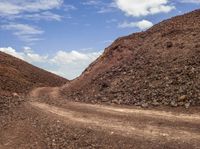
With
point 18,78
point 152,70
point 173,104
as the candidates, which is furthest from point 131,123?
point 18,78

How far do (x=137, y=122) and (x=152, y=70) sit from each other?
11.5 meters

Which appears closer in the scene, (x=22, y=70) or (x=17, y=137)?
(x=17, y=137)

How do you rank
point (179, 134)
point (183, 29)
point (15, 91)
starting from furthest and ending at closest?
point (15, 91), point (183, 29), point (179, 134)

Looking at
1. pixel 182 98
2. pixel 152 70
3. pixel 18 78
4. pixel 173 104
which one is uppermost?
pixel 18 78

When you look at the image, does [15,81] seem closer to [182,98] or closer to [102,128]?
[182,98]

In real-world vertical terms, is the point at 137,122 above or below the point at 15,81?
below

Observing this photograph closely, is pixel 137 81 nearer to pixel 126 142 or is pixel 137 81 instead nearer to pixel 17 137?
pixel 17 137

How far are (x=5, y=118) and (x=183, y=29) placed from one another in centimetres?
1712

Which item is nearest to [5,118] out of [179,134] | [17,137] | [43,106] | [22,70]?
[43,106]

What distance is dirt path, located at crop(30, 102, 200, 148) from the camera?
1630cm

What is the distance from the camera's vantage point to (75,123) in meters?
21.0

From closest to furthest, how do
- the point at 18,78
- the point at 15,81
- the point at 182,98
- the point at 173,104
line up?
the point at 173,104 < the point at 182,98 < the point at 15,81 < the point at 18,78

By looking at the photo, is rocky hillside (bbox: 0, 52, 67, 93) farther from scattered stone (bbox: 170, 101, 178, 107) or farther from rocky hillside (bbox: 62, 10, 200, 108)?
scattered stone (bbox: 170, 101, 178, 107)

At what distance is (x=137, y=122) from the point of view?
19219mm
